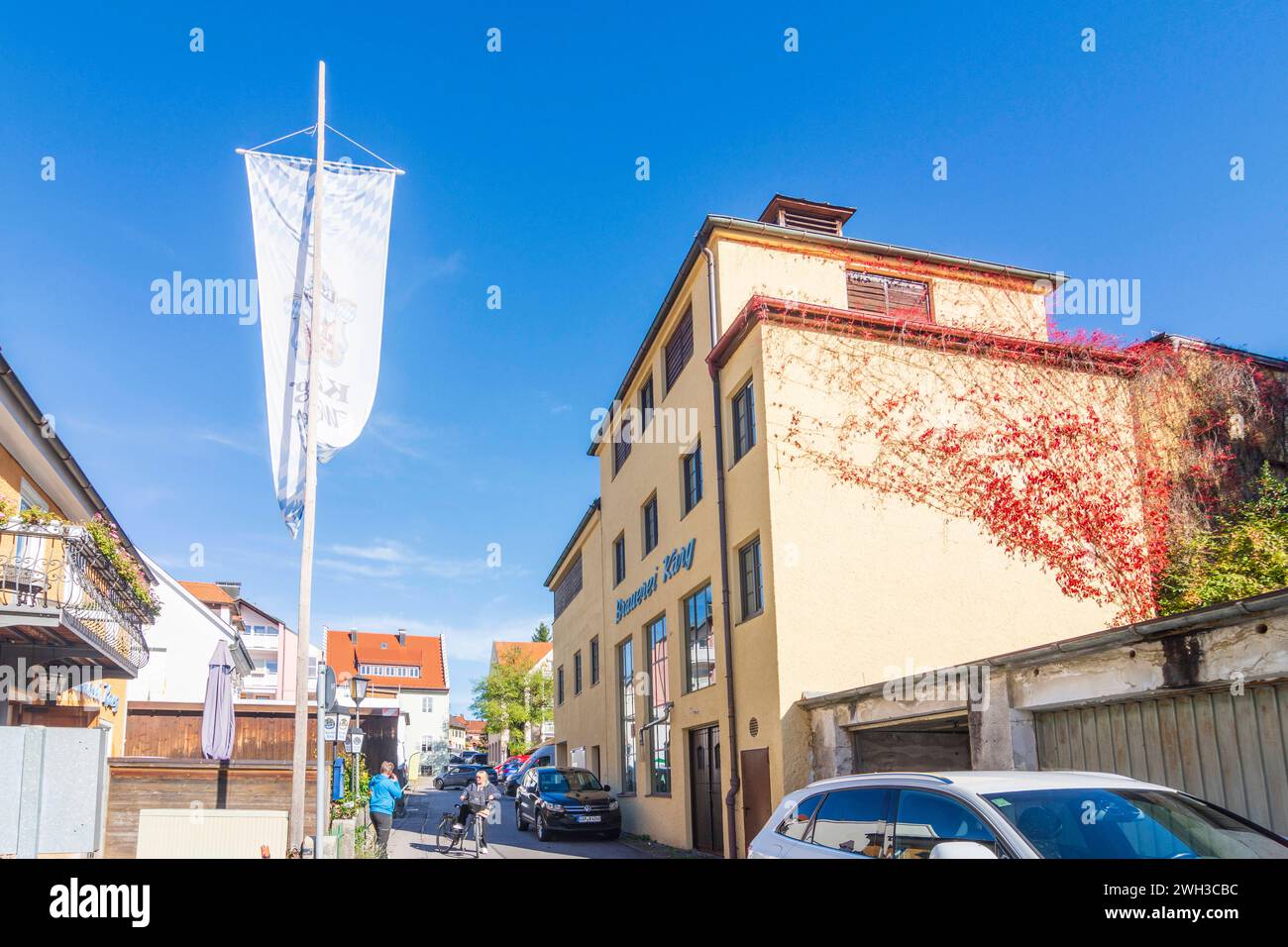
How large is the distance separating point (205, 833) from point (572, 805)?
33.5 feet

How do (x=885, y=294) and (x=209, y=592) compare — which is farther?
(x=209, y=592)

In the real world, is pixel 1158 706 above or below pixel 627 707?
below

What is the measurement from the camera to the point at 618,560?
27.2m

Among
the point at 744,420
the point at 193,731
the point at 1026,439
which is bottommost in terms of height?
the point at 193,731

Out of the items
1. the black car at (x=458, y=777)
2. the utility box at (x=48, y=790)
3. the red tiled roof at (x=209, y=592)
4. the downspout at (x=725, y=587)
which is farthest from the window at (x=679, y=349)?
the red tiled roof at (x=209, y=592)

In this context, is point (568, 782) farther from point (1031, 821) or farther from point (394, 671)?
point (394, 671)

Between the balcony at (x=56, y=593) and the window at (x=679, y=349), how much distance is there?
1085cm

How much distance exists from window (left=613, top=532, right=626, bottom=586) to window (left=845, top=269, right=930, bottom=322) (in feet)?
33.2

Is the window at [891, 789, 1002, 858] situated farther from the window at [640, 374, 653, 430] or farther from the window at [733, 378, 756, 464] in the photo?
the window at [640, 374, 653, 430]

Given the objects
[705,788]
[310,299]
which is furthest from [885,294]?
[310,299]

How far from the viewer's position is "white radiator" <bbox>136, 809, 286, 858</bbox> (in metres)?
13.3

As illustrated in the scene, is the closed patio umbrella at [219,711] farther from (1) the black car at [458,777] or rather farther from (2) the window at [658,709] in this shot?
(1) the black car at [458,777]

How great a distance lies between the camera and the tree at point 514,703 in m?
73.0
